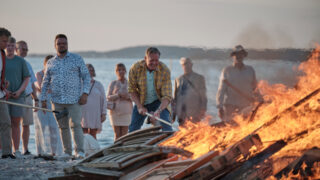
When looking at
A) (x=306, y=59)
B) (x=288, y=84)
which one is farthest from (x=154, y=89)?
(x=306, y=59)

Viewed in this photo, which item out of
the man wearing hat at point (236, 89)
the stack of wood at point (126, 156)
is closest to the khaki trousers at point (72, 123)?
the man wearing hat at point (236, 89)

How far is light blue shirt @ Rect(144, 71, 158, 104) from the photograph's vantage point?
25.9 feet

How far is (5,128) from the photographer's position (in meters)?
8.35

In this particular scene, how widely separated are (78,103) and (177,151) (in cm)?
382

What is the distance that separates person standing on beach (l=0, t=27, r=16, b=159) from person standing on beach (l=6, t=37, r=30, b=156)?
0.26 metres

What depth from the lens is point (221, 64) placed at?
7.96m

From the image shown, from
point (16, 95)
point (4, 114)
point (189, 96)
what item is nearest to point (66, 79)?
point (16, 95)

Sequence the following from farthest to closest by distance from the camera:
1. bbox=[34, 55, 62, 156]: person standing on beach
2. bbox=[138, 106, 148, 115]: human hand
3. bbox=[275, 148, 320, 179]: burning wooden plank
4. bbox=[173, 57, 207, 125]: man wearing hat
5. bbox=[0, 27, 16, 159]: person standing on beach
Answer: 1. bbox=[34, 55, 62, 156]: person standing on beach
2. bbox=[173, 57, 207, 125]: man wearing hat
3. bbox=[0, 27, 16, 159]: person standing on beach
4. bbox=[138, 106, 148, 115]: human hand
5. bbox=[275, 148, 320, 179]: burning wooden plank

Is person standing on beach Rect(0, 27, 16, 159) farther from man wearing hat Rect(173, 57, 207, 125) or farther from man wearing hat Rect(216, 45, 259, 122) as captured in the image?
man wearing hat Rect(216, 45, 259, 122)

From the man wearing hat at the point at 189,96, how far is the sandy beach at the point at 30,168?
94.1 inches

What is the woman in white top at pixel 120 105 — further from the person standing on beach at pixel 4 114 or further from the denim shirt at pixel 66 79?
the person standing on beach at pixel 4 114

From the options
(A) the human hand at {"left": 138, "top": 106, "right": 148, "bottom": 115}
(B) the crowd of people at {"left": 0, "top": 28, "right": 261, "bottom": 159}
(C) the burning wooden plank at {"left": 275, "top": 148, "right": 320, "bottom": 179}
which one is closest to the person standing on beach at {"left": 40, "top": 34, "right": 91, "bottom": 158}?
(B) the crowd of people at {"left": 0, "top": 28, "right": 261, "bottom": 159}

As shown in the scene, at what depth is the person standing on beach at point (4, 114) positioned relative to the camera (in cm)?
831

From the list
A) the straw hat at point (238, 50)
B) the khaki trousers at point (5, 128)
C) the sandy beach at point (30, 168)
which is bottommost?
the sandy beach at point (30, 168)
